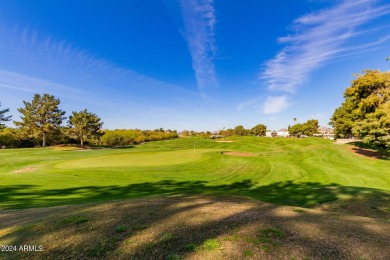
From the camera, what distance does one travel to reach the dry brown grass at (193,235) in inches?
159

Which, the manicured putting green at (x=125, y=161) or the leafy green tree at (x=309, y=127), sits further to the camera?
the leafy green tree at (x=309, y=127)

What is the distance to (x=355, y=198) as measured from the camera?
11.3 meters

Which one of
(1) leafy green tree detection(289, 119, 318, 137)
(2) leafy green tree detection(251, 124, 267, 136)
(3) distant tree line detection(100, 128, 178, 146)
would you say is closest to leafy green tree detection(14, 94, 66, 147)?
(3) distant tree line detection(100, 128, 178, 146)

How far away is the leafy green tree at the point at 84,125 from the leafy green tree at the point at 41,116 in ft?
9.73

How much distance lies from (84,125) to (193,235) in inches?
2092

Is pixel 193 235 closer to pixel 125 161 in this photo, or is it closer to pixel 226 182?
pixel 226 182

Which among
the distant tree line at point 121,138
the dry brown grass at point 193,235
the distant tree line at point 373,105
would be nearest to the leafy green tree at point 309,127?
the distant tree line at point 373,105

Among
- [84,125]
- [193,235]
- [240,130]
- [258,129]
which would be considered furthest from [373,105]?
[258,129]

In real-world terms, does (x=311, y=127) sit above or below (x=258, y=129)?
below

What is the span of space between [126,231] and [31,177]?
15553 millimetres

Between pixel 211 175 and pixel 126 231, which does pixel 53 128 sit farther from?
pixel 126 231

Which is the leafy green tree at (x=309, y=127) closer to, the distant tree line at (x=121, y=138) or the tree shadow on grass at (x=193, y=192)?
the distant tree line at (x=121, y=138)

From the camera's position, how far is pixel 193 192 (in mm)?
11820

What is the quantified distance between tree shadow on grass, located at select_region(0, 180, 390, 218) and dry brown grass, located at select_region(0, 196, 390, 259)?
4399mm
